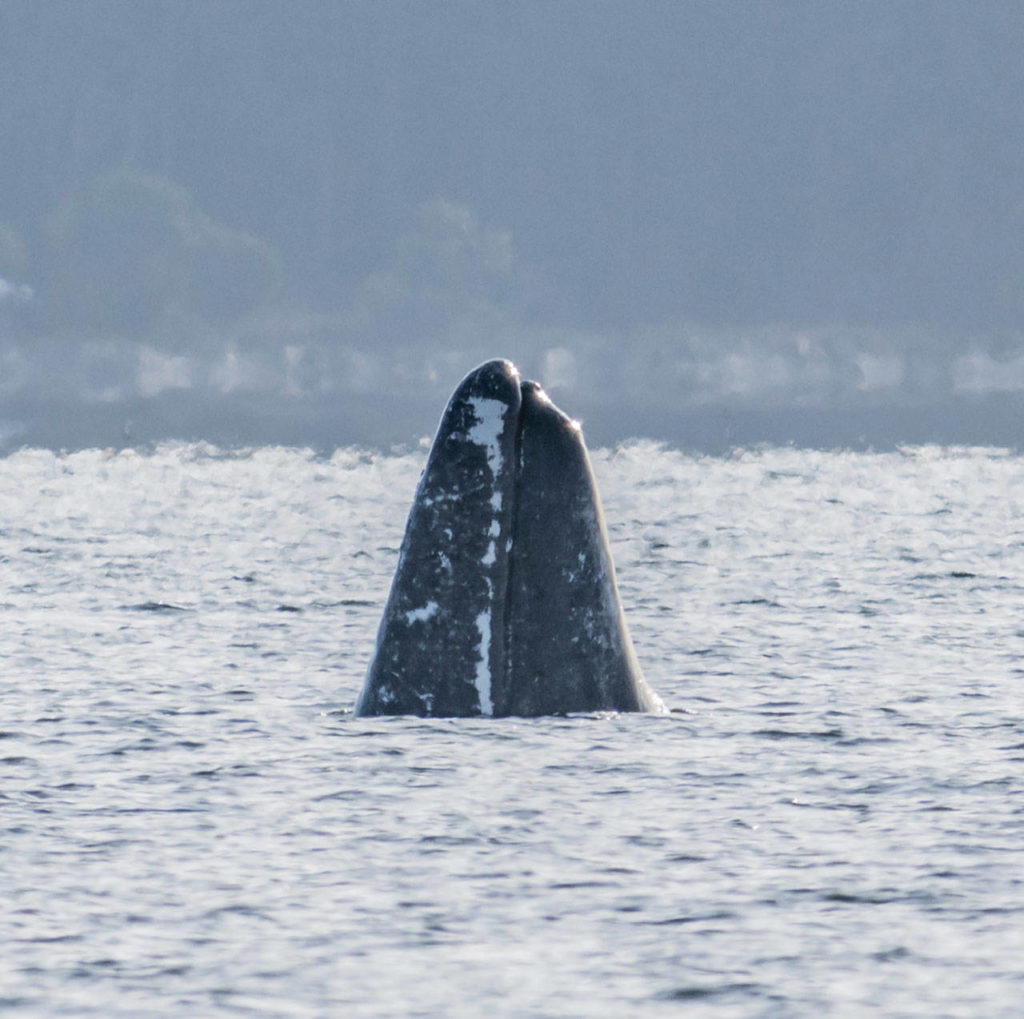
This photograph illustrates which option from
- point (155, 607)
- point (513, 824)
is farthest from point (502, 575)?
point (155, 607)

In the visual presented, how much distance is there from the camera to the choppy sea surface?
8.29 m

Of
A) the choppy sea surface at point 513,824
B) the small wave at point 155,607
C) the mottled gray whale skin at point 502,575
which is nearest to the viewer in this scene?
the choppy sea surface at point 513,824

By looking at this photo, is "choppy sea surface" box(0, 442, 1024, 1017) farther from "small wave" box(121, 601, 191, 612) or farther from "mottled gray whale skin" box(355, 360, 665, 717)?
"mottled gray whale skin" box(355, 360, 665, 717)

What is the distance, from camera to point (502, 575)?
13.6 metres

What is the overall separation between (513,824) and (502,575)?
272 centimetres

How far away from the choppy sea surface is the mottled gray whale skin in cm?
33

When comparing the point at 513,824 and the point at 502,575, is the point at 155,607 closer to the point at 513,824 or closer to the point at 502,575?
the point at 502,575

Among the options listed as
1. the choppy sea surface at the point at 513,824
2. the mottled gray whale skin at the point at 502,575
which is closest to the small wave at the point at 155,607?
the choppy sea surface at the point at 513,824

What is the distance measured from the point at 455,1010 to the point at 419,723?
5.99 meters

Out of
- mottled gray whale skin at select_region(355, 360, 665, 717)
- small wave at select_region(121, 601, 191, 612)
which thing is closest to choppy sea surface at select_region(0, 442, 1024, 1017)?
small wave at select_region(121, 601, 191, 612)

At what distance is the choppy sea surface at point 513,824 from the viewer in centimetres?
829

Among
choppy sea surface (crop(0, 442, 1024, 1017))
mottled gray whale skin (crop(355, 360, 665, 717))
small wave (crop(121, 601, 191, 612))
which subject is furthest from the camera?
small wave (crop(121, 601, 191, 612))

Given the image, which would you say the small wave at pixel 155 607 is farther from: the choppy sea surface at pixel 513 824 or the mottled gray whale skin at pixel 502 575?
the mottled gray whale skin at pixel 502 575

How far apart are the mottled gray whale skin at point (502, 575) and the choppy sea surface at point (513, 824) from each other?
0.33 meters
